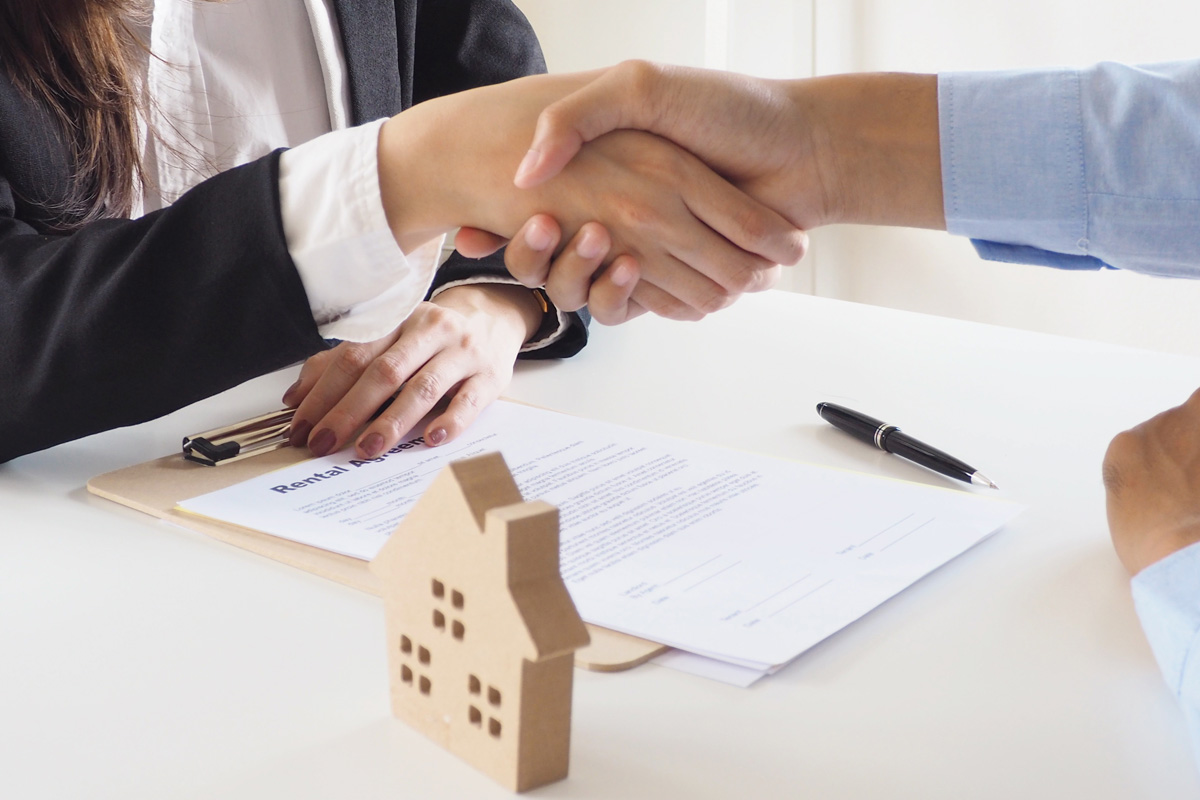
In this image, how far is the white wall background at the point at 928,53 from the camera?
227 cm

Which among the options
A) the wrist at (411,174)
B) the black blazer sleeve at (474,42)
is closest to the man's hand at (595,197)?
the wrist at (411,174)

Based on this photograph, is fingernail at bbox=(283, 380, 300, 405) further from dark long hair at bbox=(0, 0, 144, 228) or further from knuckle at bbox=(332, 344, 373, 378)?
dark long hair at bbox=(0, 0, 144, 228)

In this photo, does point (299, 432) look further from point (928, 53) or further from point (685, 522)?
point (928, 53)

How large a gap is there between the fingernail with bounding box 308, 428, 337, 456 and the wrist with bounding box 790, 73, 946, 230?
0.46 m

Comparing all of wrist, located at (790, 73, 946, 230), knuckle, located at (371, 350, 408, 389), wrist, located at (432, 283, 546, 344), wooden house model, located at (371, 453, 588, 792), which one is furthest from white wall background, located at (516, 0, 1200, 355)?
wooden house model, located at (371, 453, 588, 792)

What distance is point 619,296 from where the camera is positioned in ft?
3.06

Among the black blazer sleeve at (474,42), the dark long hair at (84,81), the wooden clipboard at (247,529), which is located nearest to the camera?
the wooden clipboard at (247,529)

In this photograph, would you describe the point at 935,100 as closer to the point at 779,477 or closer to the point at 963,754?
the point at 779,477

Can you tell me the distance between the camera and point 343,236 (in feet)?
2.52

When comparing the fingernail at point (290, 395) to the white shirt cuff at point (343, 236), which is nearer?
the white shirt cuff at point (343, 236)

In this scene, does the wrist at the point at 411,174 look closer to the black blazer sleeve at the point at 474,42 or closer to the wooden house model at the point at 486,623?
the wooden house model at the point at 486,623

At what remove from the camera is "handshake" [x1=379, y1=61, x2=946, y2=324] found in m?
0.84

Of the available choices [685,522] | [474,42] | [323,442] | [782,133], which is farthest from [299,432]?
[474,42]

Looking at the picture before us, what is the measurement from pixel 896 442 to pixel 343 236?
441mm
